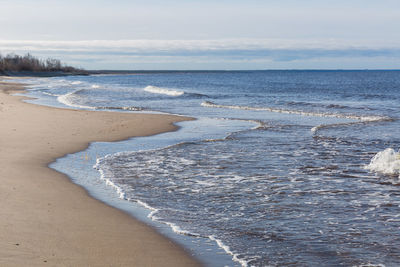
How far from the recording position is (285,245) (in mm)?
5926

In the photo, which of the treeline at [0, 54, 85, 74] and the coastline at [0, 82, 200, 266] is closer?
the coastline at [0, 82, 200, 266]

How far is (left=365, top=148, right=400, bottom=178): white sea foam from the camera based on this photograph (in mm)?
10069

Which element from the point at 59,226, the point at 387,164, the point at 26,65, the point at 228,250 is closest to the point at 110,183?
the point at 59,226

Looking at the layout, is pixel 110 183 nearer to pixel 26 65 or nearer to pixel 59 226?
pixel 59 226

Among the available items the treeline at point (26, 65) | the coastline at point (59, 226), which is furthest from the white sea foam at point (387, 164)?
the treeline at point (26, 65)

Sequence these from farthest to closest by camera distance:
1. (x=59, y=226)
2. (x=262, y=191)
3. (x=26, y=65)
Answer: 1. (x=26, y=65)
2. (x=262, y=191)
3. (x=59, y=226)

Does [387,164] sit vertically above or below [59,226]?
above

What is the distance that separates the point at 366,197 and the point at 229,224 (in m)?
2.70

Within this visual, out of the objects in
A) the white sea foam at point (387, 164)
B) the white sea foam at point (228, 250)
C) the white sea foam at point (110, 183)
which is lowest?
the white sea foam at point (110, 183)

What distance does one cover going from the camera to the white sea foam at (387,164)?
33.0 feet

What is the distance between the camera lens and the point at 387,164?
10.4 m

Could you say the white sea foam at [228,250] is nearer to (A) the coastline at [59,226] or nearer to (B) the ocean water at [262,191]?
(B) the ocean water at [262,191]

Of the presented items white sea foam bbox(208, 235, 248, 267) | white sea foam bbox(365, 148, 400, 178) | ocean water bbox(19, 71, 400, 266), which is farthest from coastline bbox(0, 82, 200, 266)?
white sea foam bbox(365, 148, 400, 178)

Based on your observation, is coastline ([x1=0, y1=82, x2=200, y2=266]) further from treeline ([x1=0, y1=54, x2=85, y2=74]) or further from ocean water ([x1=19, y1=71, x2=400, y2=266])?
treeline ([x1=0, y1=54, x2=85, y2=74])
